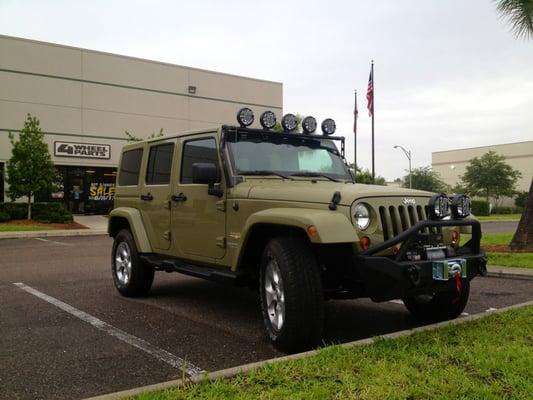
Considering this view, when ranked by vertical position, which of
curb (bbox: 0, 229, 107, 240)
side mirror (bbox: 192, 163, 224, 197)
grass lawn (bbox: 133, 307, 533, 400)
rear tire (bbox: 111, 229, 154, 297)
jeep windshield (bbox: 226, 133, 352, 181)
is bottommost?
curb (bbox: 0, 229, 107, 240)

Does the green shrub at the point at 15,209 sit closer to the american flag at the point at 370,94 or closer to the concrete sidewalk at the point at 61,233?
the concrete sidewalk at the point at 61,233

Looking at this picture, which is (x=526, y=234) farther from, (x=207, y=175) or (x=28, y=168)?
(x=28, y=168)

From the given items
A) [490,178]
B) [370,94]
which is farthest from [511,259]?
[490,178]

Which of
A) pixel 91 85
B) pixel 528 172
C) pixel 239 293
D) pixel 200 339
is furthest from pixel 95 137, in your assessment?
pixel 528 172

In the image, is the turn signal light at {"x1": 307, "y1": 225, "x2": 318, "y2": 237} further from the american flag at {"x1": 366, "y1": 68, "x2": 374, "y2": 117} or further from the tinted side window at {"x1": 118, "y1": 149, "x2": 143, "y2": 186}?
the american flag at {"x1": 366, "y1": 68, "x2": 374, "y2": 117}

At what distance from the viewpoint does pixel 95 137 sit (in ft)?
90.5

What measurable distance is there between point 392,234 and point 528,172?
77836mm

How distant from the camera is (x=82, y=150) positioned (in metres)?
27.2

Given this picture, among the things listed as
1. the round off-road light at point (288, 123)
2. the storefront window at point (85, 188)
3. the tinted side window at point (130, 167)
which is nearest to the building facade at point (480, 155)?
the storefront window at point (85, 188)

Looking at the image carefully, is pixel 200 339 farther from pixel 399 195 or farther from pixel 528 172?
pixel 528 172

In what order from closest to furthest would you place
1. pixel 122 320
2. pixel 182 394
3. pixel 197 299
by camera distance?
pixel 182 394
pixel 122 320
pixel 197 299

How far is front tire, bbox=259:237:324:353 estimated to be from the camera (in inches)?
159

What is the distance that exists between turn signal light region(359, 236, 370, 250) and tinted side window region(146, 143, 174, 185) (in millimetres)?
2803

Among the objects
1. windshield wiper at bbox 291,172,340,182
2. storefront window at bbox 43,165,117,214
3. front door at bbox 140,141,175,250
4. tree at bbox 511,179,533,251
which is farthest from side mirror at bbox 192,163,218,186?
storefront window at bbox 43,165,117,214
